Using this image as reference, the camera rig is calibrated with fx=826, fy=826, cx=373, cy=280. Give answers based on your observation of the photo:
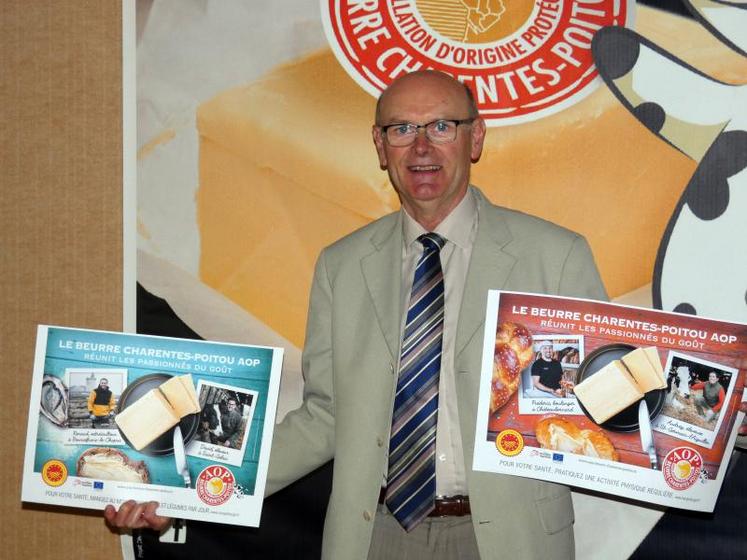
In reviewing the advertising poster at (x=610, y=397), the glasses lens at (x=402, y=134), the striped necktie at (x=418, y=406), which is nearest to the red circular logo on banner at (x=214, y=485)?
the striped necktie at (x=418, y=406)

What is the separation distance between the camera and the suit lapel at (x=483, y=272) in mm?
1953

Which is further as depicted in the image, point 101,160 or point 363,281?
point 101,160

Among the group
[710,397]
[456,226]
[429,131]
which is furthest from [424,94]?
[710,397]

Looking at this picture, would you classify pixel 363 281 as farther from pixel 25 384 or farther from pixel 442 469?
pixel 25 384

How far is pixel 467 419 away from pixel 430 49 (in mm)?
1176

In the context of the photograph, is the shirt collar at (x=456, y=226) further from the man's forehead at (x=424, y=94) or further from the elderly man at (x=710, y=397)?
the elderly man at (x=710, y=397)

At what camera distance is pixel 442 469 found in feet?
6.35

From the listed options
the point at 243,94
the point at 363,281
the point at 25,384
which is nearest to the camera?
the point at 363,281

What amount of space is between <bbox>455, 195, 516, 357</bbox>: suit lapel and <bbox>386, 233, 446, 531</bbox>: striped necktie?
2.4 inches

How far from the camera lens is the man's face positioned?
6.70 feet

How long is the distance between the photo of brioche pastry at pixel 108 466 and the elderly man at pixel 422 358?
0.08 metres

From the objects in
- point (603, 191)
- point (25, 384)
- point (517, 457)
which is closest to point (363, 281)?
point (517, 457)

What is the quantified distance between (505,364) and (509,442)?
6.9 inches

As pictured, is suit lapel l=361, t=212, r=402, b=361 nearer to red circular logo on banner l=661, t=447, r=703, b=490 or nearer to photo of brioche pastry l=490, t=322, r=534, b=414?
photo of brioche pastry l=490, t=322, r=534, b=414
